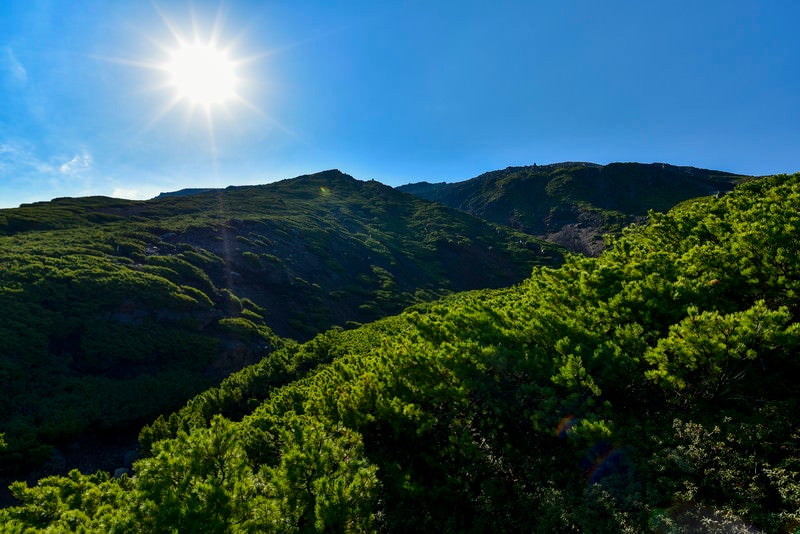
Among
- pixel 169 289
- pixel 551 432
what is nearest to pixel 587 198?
pixel 169 289

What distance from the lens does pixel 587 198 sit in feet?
373

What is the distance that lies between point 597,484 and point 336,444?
579cm

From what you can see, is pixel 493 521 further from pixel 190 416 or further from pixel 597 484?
pixel 190 416

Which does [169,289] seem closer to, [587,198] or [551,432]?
[551,432]

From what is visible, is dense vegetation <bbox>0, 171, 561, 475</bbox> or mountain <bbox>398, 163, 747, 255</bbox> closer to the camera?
dense vegetation <bbox>0, 171, 561, 475</bbox>

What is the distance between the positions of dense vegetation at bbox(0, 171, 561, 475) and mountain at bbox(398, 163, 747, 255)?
61.5 ft

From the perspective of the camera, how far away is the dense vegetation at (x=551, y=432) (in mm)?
6930

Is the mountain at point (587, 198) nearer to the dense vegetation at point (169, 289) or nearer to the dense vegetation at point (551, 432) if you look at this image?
the dense vegetation at point (169, 289)

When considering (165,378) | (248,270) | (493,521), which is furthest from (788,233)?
(248,270)

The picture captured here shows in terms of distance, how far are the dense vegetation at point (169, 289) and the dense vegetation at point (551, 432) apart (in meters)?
16.3

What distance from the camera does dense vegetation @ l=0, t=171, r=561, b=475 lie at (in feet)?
77.3

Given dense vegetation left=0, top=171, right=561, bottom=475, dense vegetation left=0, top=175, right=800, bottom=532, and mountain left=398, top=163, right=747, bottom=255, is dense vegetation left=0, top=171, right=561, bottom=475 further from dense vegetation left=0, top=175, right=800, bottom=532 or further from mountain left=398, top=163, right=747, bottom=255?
mountain left=398, top=163, right=747, bottom=255

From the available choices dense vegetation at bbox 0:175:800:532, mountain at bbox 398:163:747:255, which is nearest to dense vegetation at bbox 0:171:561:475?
dense vegetation at bbox 0:175:800:532

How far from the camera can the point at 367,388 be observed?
40.0 feet
